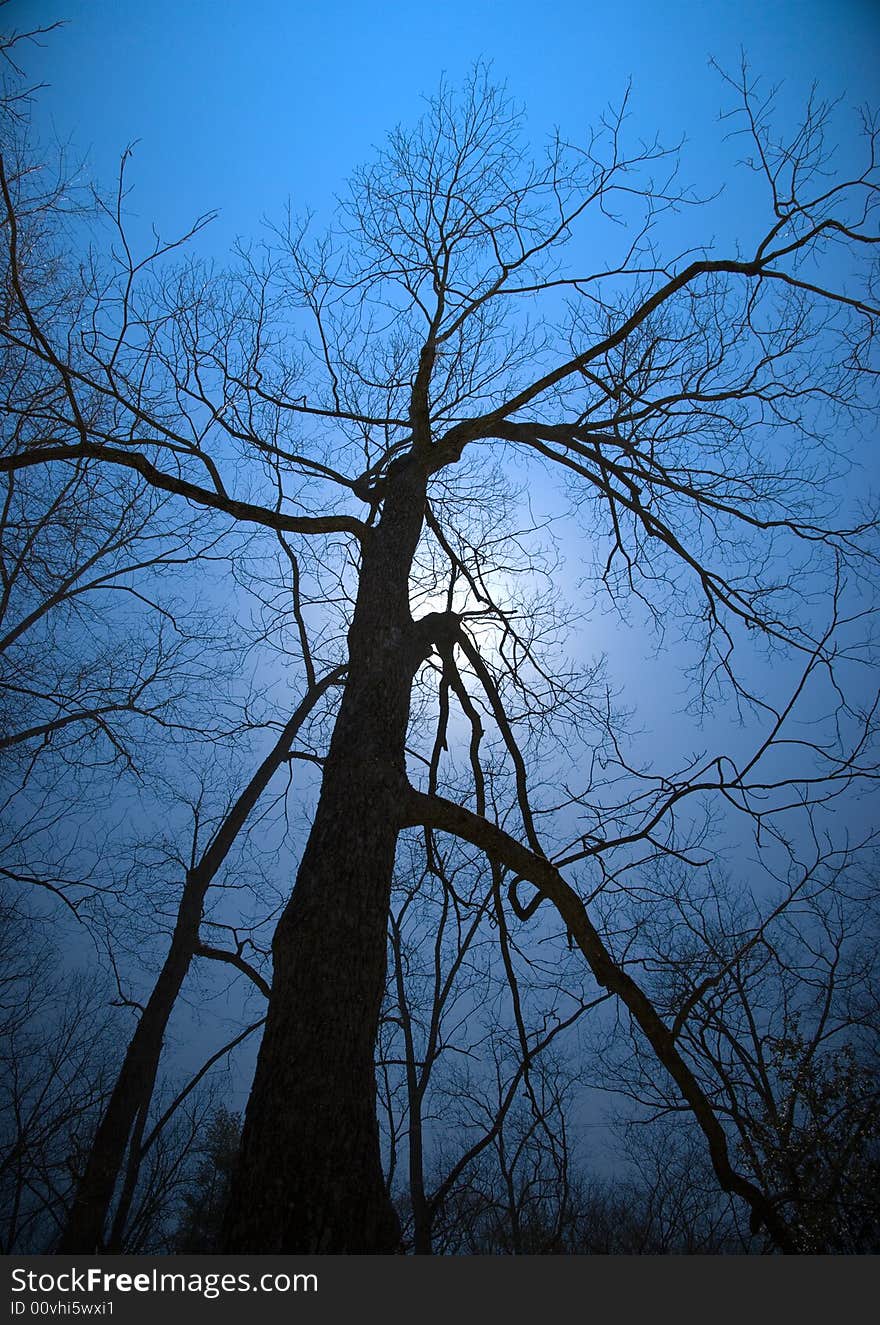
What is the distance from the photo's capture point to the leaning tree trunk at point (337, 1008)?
6.18 feet

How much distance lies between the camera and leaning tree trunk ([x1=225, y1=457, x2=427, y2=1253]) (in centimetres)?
188

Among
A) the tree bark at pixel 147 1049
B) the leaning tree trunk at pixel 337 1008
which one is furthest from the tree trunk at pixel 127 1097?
the leaning tree trunk at pixel 337 1008

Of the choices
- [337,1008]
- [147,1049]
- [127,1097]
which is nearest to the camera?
[337,1008]

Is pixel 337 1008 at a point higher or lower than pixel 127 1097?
higher

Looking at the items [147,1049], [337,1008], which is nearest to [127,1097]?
[147,1049]

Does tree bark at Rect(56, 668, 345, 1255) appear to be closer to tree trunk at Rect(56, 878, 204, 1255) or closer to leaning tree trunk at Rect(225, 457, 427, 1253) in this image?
tree trunk at Rect(56, 878, 204, 1255)

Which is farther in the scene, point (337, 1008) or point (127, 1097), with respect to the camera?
point (127, 1097)

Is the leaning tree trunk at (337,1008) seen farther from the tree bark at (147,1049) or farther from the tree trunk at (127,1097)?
the tree trunk at (127,1097)

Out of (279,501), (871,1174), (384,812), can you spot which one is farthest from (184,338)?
(871,1174)

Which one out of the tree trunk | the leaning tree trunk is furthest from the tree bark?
the leaning tree trunk

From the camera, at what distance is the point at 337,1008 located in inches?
89.3

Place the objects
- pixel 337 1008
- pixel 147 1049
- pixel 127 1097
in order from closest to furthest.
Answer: pixel 337 1008 < pixel 127 1097 < pixel 147 1049

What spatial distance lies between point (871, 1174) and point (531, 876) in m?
4.72

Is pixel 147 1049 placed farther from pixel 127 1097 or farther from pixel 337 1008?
pixel 337 1008
